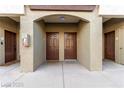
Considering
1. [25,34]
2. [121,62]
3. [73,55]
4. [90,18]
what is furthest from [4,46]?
[121,62]

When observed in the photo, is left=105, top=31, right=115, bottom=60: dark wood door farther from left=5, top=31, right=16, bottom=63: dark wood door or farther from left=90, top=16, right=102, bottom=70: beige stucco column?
left=5, top=31, right=16, bottom=63: dark wood door

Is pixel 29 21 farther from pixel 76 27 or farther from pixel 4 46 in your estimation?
pixel 76 27

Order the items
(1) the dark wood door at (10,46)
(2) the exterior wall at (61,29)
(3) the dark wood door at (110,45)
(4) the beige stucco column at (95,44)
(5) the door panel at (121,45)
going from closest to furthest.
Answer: (4) the beige stucco column at (95,44) < (5) the door panel at (121,45) < (1) the dark wood door at (10,46) < (3) the dark wood door at (110,45) < (2) the exterior wall at (61,29)

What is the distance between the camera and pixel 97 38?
6.75m

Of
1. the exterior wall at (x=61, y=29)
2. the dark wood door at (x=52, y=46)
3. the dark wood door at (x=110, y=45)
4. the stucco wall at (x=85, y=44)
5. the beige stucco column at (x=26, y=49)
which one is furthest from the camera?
the dark wood door at (x=52, y=46)

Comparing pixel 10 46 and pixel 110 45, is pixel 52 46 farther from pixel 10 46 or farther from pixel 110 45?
pixel 110 45

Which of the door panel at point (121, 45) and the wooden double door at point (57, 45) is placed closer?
the door panel at point (121, 45)

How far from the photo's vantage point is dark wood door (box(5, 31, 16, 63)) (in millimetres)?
9523

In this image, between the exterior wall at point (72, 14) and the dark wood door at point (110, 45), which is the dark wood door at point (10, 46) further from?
the dark wood door at point (110, 45)

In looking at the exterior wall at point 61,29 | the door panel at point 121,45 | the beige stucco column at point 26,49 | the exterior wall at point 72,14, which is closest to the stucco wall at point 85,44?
the exterior wall at point 72,14

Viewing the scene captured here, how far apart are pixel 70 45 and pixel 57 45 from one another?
3.00 ft

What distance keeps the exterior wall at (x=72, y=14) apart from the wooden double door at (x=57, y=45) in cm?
390

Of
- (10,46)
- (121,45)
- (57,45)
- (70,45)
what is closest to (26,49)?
(10,46)

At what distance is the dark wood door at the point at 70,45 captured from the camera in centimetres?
1066
